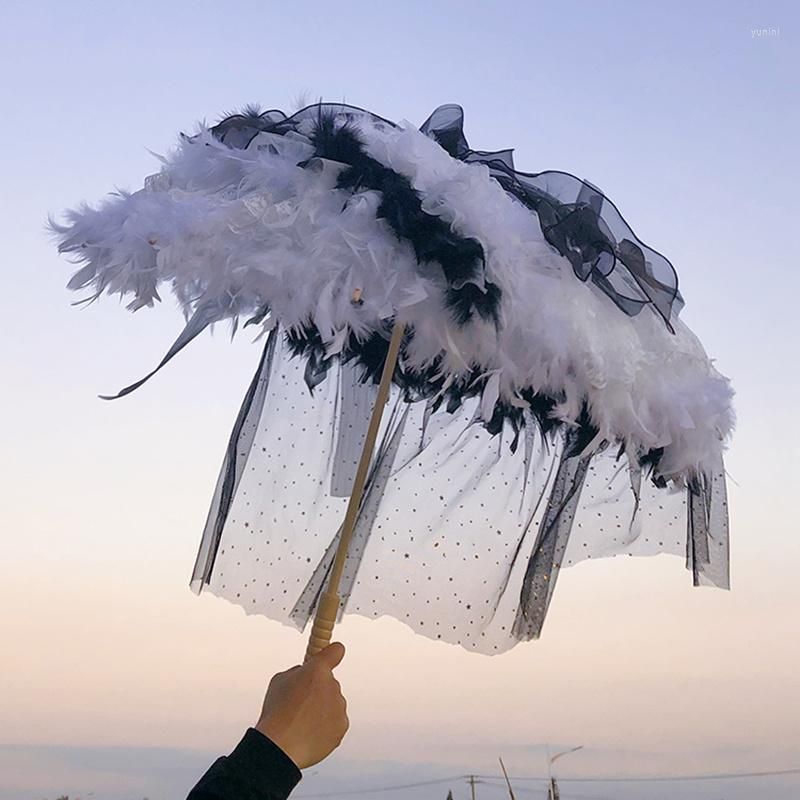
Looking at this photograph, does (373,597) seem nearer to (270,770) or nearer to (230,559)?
(230,559)

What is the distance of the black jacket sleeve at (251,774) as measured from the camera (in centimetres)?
181

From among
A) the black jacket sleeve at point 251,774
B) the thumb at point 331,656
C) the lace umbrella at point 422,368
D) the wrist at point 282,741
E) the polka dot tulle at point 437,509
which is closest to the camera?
the black jacket sleeve at point 251,774

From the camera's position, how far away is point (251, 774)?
6.13ft

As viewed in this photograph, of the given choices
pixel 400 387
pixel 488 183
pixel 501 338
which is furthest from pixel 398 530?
pixel 488 183

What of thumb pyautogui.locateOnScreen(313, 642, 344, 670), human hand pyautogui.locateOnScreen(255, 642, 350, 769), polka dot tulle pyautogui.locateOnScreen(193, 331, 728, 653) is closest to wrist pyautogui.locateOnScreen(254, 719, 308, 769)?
human hand pyautogui.locateOnScreen(255, 642, 350, 769)

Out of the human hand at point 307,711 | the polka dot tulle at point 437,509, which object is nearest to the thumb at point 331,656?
the human hand at point 307,711

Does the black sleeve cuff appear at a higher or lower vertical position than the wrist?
lower

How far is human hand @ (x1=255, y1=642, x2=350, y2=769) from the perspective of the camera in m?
2.01

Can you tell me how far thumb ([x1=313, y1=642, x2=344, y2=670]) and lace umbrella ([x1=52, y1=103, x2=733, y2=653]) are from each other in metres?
0.05

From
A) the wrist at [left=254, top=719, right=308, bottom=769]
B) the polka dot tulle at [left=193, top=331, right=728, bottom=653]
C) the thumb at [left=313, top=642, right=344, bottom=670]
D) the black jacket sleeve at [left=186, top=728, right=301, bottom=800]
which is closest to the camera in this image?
the black jacket sleeve at [left=186, top=728, right=301, bottom=800]

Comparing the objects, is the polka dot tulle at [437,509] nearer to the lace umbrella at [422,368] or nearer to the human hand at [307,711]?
the lace umbrella at [422,368]

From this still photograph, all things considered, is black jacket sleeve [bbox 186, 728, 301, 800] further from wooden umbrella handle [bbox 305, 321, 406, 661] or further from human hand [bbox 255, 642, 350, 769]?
wooden umbrella handle [bbox 305, 321, 406, 661]

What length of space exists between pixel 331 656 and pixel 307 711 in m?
0.16

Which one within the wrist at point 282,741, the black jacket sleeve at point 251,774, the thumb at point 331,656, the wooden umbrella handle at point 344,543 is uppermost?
the wooden umbrella handle at point 344,543
